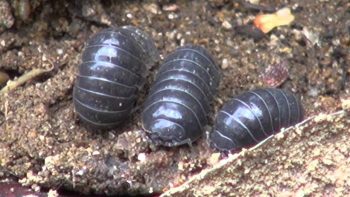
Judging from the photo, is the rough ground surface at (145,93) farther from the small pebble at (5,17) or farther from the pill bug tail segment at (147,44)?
the pill bug tail segment at (147,44)

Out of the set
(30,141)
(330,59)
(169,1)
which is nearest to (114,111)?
(30,141)

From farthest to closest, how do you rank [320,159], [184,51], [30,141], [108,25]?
[108,25] → [184,51] → [30,141] → [320,159]

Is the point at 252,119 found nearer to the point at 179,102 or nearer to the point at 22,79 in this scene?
the point at 179,102

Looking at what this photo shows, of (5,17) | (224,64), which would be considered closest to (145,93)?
(224,64)

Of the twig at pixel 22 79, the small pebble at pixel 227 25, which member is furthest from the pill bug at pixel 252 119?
the twig at pixel 22 79

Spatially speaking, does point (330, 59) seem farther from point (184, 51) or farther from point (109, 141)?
point (109, 141)

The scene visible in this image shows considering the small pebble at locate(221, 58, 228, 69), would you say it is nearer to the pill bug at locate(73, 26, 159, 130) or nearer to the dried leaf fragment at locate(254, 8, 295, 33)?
the dried leaf fragment at locate(254, 8, 295, 33)

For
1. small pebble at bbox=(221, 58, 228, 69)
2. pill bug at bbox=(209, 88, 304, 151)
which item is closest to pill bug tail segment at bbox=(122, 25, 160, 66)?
small pebble at bbox=(221, 58, 228, 69)

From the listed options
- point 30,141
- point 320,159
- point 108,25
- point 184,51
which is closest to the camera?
point 320,159
